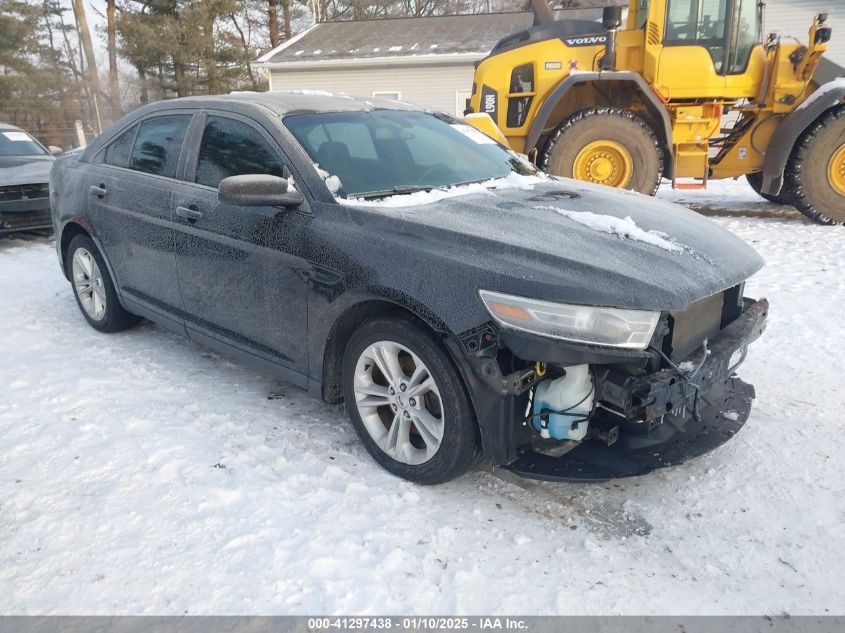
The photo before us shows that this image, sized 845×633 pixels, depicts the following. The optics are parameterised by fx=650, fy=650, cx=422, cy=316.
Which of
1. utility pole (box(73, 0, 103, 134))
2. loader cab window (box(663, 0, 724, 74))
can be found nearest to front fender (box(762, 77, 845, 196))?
loader cab window (box(663, 0, 724, 74))

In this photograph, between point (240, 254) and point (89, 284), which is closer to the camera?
point (240, 254)

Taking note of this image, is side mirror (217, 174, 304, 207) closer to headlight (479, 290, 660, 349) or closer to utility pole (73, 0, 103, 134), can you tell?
headlight (479, 290, 660, 349)

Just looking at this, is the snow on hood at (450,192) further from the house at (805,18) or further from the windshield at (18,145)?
the house at (805,18)

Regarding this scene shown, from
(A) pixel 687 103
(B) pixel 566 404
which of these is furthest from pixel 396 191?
(A) pixel 687 103

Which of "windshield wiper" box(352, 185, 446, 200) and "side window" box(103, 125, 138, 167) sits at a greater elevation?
A: "side window" box(103, 125, 138, 167)

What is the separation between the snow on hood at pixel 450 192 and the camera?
2.93m

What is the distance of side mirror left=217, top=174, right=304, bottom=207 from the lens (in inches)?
113

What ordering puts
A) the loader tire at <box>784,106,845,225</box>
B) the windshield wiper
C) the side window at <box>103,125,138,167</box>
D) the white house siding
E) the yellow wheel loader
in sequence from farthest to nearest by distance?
1. the white house siding
2. the yellow wheel loader
3. the loader tire at <box>784,106,845,225</box>
4. the side window at <box>103,125,138,167</box>
5. the windshield wiper

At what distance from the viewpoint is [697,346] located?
2.79m

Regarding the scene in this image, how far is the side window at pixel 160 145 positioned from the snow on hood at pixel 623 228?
2302 millimetres

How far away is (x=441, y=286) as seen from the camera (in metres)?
2.49

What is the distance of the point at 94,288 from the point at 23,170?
14.7 feet

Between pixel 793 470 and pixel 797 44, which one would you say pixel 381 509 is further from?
pixel 797 44

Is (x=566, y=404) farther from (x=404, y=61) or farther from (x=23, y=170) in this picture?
(x=404, y=61)
